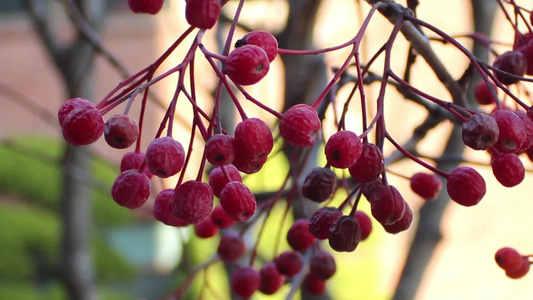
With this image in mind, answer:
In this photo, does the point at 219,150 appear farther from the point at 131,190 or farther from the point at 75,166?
the point at 75,166

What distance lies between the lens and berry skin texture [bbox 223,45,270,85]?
0.37 metres

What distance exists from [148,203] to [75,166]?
1993mm

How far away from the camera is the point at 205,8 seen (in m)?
0.37

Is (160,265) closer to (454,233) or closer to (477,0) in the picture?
(454,233)

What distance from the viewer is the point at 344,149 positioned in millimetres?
384

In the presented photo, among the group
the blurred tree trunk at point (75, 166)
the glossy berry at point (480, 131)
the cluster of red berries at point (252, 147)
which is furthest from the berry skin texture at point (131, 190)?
the blurred tree trunk at point (75, 166)

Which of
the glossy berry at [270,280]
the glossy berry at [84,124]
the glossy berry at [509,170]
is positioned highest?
the glossy berry at [509,170]

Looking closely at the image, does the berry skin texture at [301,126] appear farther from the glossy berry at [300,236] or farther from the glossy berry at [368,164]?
the glossy berry at [300,236]

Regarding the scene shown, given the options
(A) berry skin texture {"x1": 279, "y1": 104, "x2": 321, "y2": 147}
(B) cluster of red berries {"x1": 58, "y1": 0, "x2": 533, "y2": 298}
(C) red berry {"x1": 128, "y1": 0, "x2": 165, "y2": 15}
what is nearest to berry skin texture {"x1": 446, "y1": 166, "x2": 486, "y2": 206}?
(B) cluster of red berries {"x1": 58, "y1": 0, "x2": 533, "y2": 298}

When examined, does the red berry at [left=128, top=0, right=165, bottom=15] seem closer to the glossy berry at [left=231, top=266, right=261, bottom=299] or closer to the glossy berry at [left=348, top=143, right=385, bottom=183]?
the glossy berry at [left=348, top=143, right=385, bottom=183]

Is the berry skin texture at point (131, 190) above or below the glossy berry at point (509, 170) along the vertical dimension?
below

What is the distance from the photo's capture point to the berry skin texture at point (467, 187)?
44 centimetres

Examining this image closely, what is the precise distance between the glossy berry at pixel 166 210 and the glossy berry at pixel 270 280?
188mm

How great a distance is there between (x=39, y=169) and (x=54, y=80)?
2.08 m
